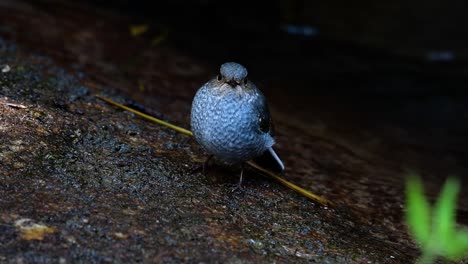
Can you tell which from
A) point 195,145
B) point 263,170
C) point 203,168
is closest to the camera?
point 203,168

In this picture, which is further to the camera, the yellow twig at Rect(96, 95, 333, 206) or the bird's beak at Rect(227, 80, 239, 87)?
the yellow twig at Rect(96, 95, 333, 206)

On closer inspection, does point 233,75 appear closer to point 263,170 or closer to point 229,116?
point 229,116

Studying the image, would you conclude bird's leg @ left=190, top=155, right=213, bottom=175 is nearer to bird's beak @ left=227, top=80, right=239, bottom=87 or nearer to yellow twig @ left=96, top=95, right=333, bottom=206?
yellow twig @ left=96, top=95, right=333, bottom=206

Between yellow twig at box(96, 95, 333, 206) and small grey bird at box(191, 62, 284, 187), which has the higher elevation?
small grey bird at box(191, 62, 284, 187)

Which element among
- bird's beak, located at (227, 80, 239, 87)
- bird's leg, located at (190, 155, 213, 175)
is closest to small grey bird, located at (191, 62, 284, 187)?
bird's beak, located at (227, 80, 239, 87)

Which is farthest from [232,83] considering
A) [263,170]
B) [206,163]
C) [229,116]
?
[263,170]

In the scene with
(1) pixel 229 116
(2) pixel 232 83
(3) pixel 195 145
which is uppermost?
(2) pixel 232 83

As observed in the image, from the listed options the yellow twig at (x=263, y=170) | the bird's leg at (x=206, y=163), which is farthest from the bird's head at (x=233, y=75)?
the yellow twig at (x=263, y=170)

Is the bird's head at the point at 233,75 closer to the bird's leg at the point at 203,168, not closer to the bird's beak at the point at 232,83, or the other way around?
the bird's beak at the point at 232,83
